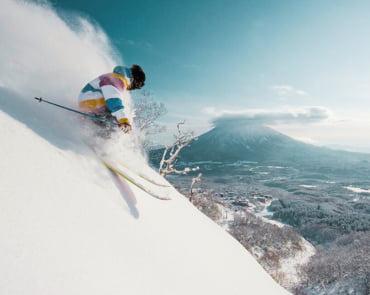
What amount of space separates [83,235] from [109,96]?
2428 mm

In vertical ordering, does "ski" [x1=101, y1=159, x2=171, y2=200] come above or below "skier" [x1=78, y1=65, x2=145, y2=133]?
below

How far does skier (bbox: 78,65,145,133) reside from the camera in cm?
398

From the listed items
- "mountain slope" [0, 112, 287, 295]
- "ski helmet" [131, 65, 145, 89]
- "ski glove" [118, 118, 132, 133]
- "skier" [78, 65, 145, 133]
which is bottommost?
"mountain slope" [0, 112, 287, 295]

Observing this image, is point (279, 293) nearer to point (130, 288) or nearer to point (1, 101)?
point (130, 288)

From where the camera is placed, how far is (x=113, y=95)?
4113 mm

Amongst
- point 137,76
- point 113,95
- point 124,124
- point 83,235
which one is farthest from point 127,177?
point 137,76

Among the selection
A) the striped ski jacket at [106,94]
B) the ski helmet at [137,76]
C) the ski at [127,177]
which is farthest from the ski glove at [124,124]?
the ski helmet at [137,76]

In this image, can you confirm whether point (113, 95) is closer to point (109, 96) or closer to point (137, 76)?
point (109, 96)

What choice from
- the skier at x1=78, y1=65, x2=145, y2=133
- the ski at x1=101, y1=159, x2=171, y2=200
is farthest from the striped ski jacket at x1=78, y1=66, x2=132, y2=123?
the ski at x1=101, y1=159, x2=171, y2=200

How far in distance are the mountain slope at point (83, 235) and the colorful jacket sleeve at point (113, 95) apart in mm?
726

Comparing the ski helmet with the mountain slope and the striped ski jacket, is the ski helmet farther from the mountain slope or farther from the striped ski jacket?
the mountain slope

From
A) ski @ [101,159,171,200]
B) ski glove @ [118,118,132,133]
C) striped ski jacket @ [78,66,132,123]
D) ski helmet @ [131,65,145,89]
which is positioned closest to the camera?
ski @ [101,159,171,200]

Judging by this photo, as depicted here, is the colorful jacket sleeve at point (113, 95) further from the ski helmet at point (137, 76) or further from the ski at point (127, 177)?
the ski at point (127, 177)

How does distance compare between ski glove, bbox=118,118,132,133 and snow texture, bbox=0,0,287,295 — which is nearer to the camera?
snow texture, bbox=0,0,287,295
